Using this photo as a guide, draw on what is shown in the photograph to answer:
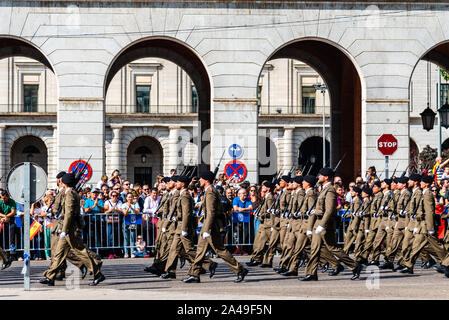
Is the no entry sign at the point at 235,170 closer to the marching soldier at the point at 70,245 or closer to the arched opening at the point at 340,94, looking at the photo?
the arched opening at the point at 340,94

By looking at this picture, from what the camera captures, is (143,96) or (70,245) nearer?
(70,245)

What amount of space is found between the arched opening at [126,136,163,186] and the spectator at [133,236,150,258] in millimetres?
47547

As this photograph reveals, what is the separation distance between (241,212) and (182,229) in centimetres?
790

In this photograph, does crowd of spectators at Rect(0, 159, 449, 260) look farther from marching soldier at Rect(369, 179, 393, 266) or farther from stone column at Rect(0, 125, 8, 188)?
stone column at Rect(0, 125, 8, 188)

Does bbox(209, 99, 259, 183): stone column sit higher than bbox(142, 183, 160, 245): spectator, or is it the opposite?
bbox(209, 99, 259, 183): stone column

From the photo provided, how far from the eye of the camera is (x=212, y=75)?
3344 centimetres

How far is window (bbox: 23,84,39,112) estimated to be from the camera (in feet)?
242

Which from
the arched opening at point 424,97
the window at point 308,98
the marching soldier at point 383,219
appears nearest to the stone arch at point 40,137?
the window at point 308,98

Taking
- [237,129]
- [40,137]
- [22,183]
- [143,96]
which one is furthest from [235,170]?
[143,96]

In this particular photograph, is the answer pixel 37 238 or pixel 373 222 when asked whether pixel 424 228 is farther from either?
pixel 37 238

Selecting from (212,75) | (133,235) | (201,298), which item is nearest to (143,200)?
(133,235)

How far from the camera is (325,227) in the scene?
2036 cm

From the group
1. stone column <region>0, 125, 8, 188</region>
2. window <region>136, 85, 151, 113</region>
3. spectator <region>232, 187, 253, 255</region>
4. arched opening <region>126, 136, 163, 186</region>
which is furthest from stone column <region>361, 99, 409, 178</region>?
stone column <region>0, 125, 8, 188</region>

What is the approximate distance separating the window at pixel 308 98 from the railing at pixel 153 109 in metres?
7.93
